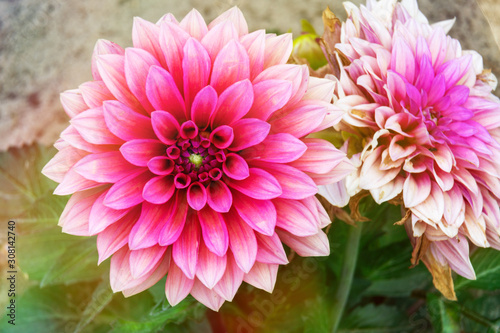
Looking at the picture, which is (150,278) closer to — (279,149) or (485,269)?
(279,149)

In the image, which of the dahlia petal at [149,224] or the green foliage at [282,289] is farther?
the green foliage at [282,289]

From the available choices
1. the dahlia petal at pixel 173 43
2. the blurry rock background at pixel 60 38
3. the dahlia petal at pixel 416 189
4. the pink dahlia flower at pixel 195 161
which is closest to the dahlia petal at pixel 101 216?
the pink dahlia flower at pixel 195 161

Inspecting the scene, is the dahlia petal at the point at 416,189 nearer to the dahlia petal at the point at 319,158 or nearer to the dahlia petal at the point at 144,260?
the dahlia petal at the point at 319,158

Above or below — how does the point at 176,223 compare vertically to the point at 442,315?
above

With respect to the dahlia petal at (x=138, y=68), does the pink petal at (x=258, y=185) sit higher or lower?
lower

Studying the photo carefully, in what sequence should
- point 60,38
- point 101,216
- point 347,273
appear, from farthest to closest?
point 60,38, point 347,273, point 101,216

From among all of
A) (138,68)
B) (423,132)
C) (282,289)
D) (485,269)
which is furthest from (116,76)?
(485,269)
